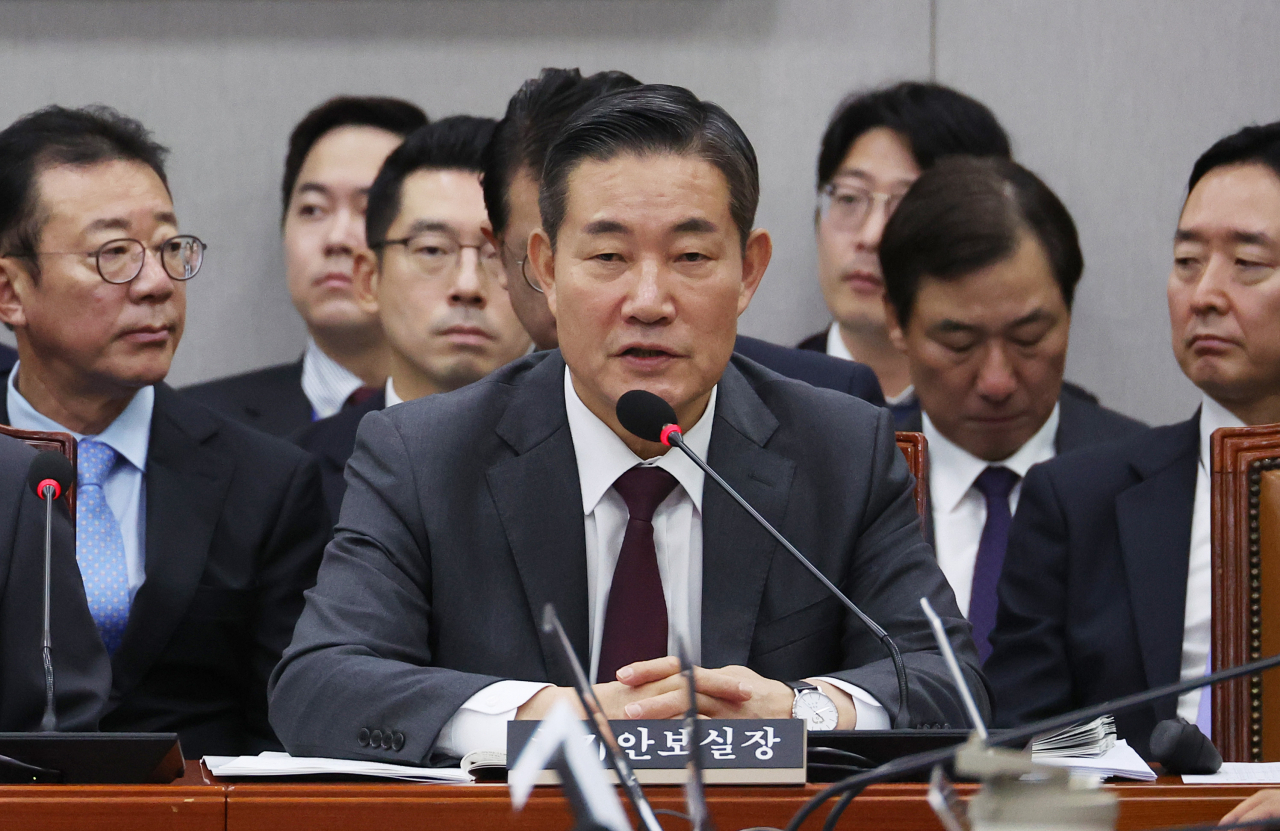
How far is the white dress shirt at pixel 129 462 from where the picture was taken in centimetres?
259

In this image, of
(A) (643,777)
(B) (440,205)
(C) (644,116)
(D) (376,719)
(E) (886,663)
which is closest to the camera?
(A) (643,777)

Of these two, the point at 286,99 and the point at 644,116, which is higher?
the point at 286,99

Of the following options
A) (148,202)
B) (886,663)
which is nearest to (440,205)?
(148,202)

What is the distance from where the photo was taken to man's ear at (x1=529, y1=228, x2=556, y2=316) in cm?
199

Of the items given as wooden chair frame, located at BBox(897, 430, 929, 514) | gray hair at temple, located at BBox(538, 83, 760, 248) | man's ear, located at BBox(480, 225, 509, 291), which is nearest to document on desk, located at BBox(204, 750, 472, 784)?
gray hair at temple, located at BBox(538, 83, 760, 248)

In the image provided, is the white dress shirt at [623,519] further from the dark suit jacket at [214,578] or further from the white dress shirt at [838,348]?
the white dress shirt at [838,348]

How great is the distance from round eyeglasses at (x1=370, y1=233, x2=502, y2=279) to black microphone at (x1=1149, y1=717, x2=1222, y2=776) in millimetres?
1915

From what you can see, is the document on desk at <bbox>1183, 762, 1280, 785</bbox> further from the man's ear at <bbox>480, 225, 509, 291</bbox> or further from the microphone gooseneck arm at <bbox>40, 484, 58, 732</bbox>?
the man's ear at <bbox>480, 225, 509, 291</bbox>

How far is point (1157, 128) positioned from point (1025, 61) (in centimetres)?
35

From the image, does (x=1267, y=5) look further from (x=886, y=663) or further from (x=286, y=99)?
(x=886, y=663)

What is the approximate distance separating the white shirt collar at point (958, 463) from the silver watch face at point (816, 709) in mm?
1271

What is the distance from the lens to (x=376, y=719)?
5.25 ft

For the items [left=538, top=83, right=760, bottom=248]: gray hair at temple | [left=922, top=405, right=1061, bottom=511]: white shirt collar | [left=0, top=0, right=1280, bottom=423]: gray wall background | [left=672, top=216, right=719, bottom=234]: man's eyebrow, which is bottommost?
[left=922, top=405, right=1061, bottom=511]: white shirt collar

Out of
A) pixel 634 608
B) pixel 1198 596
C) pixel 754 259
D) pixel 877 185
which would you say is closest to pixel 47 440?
pixel 634 608
